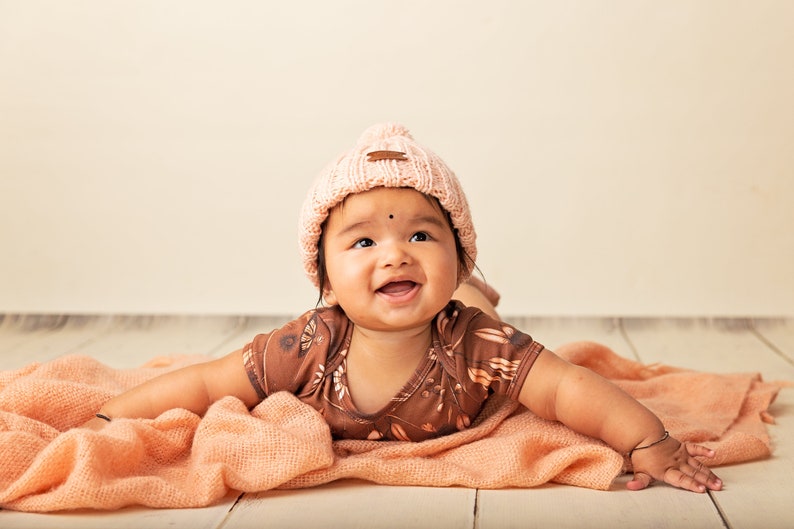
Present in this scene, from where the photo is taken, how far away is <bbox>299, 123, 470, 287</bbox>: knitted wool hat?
4.69 feet

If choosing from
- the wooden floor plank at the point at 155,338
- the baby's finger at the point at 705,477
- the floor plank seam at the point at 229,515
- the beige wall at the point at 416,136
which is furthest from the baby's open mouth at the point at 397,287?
the beige wall at the point at 416,136

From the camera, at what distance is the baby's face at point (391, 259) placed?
1413 millimetres

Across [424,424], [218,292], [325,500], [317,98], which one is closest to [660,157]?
[317,98]

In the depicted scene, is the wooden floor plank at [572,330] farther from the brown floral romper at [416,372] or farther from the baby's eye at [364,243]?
the baby's eye at [364,243]

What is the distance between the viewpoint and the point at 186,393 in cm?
155

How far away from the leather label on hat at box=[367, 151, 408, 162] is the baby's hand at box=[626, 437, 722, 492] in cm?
53

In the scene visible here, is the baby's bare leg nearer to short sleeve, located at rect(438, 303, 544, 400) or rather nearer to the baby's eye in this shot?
short sleeve, located at rect(438, 303, 544, 400)

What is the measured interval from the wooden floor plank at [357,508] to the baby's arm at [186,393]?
9.7 inches

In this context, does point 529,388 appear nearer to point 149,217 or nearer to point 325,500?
point 325,500

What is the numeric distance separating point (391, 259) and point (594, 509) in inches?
16.8

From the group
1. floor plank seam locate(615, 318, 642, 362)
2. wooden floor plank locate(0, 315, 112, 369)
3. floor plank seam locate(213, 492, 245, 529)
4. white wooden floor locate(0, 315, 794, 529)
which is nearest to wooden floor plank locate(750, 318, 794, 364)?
floor plank seam locate(615, 318, 642, 362)

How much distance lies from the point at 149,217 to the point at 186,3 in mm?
609

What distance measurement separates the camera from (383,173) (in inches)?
56.1

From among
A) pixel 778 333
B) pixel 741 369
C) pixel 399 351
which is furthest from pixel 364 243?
pixel 778 333
